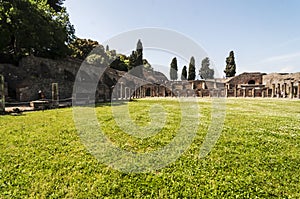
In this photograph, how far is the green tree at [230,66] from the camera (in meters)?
51.7

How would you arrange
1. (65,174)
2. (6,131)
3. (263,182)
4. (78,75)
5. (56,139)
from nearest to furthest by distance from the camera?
1. (263,182)
2. (65,174)
3. (56,139)
4. (6,131)
5. (78,75)

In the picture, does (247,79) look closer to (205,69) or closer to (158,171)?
(205,69)

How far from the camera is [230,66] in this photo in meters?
52.3

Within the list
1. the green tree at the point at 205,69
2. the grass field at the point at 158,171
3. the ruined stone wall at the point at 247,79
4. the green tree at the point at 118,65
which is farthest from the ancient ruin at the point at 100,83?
the green tree at the point at 205,69

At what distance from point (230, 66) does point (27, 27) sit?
46.6 metres

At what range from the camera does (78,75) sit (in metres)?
31.5

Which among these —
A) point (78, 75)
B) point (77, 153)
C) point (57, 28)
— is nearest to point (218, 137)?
point (77, 153)

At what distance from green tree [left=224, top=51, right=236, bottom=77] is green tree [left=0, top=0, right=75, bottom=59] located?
41428 millimetres

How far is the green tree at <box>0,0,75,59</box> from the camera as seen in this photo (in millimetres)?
18891

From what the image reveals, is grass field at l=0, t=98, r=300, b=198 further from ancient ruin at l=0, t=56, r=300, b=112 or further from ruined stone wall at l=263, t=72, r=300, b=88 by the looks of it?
ruined stone wall at l=263, t=72, r=300, b=88

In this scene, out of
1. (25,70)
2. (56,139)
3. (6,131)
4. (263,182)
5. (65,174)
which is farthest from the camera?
(25,70)

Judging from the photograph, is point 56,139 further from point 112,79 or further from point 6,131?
point 112,79

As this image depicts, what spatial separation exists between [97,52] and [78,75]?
1008 centimetres

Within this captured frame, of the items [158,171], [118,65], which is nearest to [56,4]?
[118,65]
